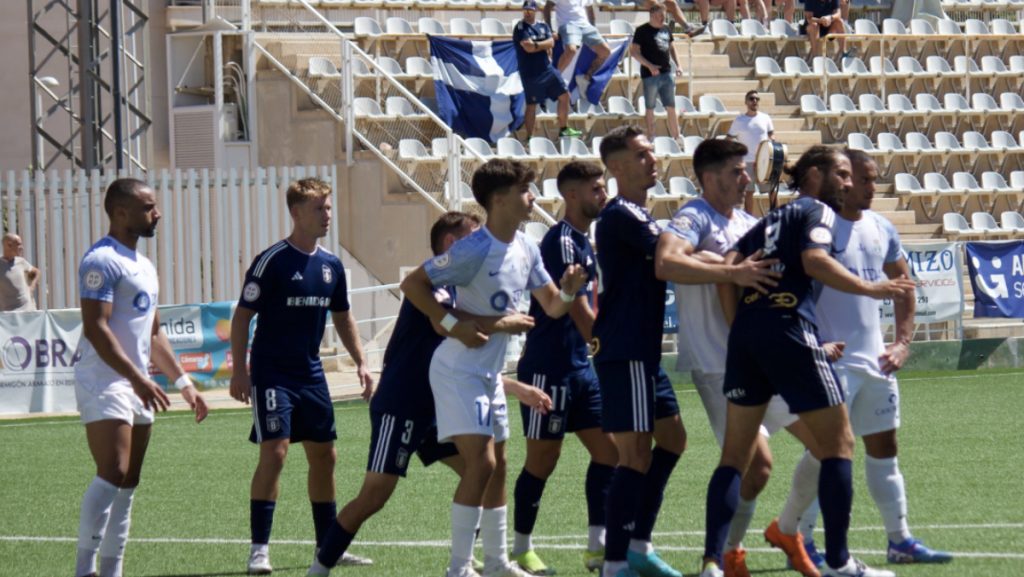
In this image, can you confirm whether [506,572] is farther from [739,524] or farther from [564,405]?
[739,524]

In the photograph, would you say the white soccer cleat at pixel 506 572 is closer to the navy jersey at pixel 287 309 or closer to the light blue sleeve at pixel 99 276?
the navy jersey at pixel 287 309

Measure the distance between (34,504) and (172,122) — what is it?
14480 millimetres

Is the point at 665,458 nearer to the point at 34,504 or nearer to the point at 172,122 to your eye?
the point at 34,504

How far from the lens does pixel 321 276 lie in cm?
866

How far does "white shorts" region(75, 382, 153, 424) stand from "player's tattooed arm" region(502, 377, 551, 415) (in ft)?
5.54

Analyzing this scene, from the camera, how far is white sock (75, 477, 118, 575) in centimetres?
759

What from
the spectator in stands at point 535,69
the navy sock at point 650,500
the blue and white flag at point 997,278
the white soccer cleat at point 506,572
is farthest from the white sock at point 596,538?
the spectator in stands at point 535,69

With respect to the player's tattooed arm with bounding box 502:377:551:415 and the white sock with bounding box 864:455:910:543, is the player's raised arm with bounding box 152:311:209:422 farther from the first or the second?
the white sock with bounding box 864:455:910:543

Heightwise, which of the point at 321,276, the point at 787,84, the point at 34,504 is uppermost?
the point at 787,84

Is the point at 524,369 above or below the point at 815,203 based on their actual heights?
below

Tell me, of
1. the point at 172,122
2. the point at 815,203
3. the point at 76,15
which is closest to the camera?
the point at 815,203

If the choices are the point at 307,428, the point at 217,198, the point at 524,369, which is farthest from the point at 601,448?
the point at 217,198

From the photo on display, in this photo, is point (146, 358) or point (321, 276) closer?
point (146, 358)

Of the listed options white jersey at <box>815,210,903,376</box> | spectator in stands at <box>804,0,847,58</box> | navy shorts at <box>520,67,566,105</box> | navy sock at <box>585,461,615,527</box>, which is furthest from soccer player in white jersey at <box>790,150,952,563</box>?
spectator in stands at <box>804,0,847,58</box>
